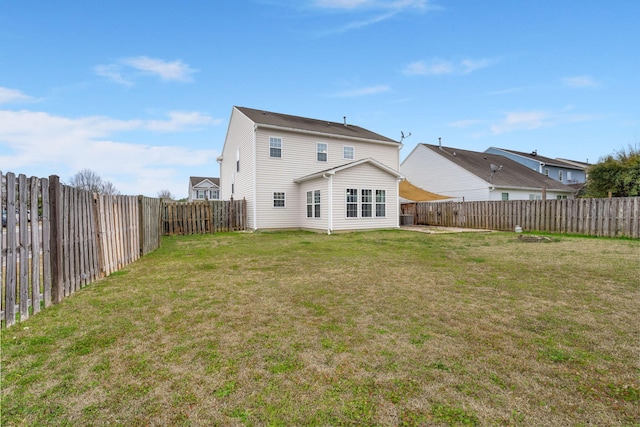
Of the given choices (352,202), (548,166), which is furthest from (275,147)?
(548,166)

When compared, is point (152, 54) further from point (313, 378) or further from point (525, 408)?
point (525, 408)

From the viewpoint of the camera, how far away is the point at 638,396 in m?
2.02

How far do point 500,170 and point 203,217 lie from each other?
82.2 feet

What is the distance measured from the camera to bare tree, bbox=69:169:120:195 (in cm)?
3825

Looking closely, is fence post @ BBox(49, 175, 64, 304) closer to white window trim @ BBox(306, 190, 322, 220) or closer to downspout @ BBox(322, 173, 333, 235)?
downspout @ BBox(322, 173, 333, 235)

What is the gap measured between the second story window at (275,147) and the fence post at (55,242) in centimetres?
1310

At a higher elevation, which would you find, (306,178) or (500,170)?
(500,170)

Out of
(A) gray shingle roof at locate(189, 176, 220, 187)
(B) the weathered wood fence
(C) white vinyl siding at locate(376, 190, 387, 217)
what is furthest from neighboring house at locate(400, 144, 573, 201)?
(A) gray shingle roof at locate(189, 176, 220, 187)

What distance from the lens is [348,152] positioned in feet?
63.5

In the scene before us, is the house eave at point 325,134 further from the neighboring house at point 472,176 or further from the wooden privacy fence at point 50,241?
the wooden privacy fence at point 50,241

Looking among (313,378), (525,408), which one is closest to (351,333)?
(313,378)

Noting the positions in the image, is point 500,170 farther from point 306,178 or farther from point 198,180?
point 198,180

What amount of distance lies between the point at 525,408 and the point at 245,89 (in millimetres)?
21922

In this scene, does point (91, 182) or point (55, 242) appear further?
point (91, 182)
